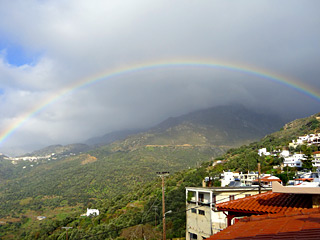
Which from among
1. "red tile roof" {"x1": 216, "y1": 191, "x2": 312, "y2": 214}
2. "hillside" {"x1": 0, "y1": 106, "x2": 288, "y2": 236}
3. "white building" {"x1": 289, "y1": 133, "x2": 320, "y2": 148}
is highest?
"white building" {"x1": 289, "y1": 133, "x2": 320, "y2": 148}

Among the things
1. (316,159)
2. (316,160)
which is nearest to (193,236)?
(316,160)

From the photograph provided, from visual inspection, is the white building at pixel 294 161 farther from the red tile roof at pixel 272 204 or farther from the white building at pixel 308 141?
the red tile roof at pixel 272 204

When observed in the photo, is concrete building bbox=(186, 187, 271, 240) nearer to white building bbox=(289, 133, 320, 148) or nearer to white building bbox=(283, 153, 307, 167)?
white building bbox=(283, 153, 307, 167)

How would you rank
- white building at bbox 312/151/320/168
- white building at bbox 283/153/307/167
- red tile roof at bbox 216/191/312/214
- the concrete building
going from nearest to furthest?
red tile roof at bbox 216/191/312/214
the concrete building
white building at bbox 312/151/320/168
white building at bbox 283/153/307/167

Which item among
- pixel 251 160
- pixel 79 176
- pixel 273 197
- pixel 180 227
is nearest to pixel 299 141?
pixel 251 160

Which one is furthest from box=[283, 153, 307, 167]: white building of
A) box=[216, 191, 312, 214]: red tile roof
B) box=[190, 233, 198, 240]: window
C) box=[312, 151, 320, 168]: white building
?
box=[216, 191, 312, 214]: red tile roof

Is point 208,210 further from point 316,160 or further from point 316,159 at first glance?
point 316,159
